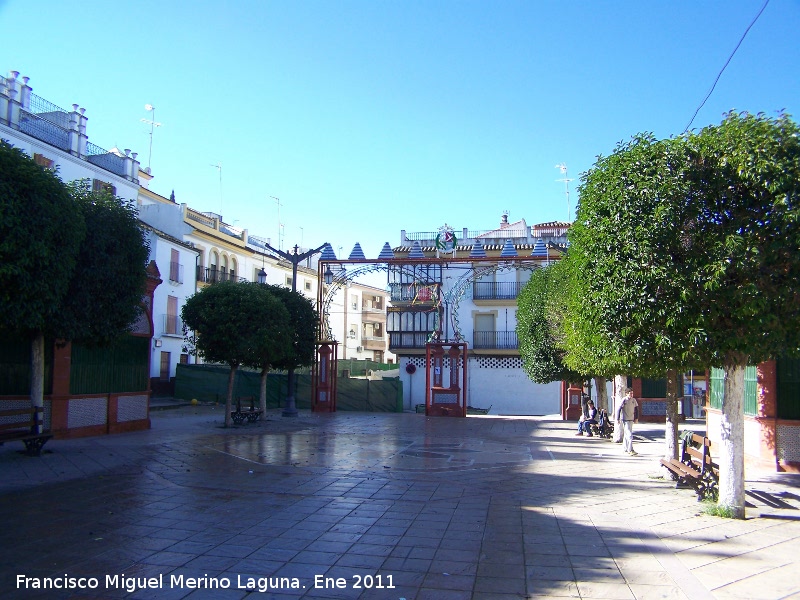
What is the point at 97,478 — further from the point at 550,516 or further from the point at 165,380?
the point at 165,380

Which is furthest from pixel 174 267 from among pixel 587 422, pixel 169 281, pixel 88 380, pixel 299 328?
pixel 587 422

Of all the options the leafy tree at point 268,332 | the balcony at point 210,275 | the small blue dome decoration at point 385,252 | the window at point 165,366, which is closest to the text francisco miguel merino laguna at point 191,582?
the leafy tree at point 268,332

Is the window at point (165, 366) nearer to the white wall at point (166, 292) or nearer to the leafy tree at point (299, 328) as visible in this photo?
the white wall at point (166, 292)

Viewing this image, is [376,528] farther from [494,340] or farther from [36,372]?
[494,340]

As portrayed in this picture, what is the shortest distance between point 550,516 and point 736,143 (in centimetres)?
501

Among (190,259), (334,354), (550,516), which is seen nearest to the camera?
(550,516)

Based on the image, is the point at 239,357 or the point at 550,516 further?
the point at 239,357

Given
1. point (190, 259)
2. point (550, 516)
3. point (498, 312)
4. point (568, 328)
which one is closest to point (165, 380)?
point (190, 259)

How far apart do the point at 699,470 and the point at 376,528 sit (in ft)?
17.0

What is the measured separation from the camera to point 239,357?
18.9 meters

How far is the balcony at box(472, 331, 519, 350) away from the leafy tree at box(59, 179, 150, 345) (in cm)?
2448

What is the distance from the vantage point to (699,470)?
962 cm

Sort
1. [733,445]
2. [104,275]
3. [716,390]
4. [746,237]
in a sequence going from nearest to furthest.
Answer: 1. [746,237]
2. [733,445]
3. [104,275]
4. [716,390]

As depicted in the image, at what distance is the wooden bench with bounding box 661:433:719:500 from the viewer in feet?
30.1
